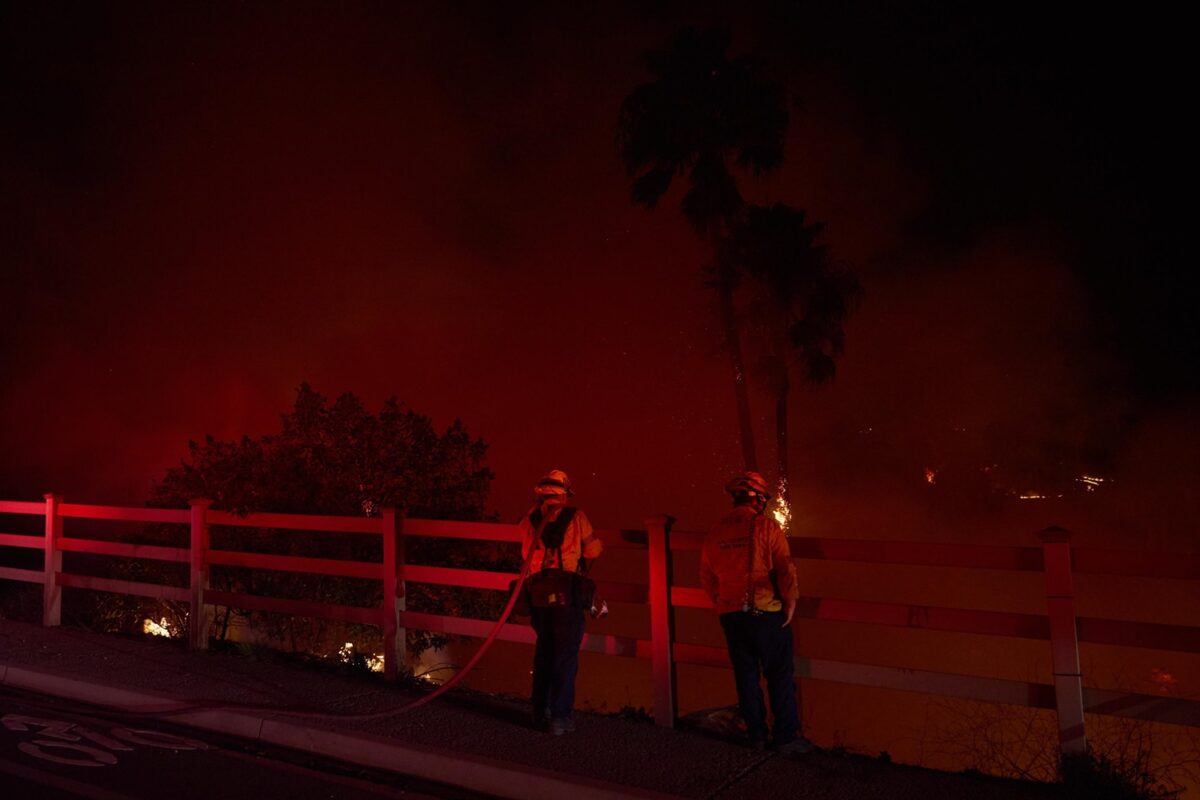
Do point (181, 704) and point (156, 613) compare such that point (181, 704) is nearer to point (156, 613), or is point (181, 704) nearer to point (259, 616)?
point (259, 616)

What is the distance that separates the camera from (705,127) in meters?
22.8

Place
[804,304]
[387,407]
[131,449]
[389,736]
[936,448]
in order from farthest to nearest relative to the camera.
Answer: [936,448] → [131,449] → [804,304] → [387,407] → [389,736]

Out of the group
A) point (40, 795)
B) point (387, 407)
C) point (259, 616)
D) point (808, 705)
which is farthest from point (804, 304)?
point (40, 795)

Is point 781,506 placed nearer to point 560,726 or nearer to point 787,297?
point 787,297

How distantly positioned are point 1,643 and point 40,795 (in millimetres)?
4556

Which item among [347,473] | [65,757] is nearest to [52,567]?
[347,473]

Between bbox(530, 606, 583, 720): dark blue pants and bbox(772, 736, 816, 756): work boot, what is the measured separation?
1302 millimetres

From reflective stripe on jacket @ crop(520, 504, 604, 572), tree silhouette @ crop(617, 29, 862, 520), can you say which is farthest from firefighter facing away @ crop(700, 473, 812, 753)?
tree silhouette @ crop(617, 29, 862, 520)

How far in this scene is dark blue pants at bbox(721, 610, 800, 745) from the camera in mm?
5828

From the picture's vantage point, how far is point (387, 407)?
12266 mm

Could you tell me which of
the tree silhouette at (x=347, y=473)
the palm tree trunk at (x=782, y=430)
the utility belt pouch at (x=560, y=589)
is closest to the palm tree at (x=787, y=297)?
the palm tree trunk at (x=782, y=430)

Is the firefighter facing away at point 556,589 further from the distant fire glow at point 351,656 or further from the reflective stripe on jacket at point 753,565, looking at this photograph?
the distant fire glow at point 351,656

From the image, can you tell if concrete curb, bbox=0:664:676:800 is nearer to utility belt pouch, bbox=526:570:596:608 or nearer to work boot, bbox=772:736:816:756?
utility belt pouch, bbox=526:570:596:608

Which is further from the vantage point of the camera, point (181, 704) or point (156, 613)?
point (156, 613)
